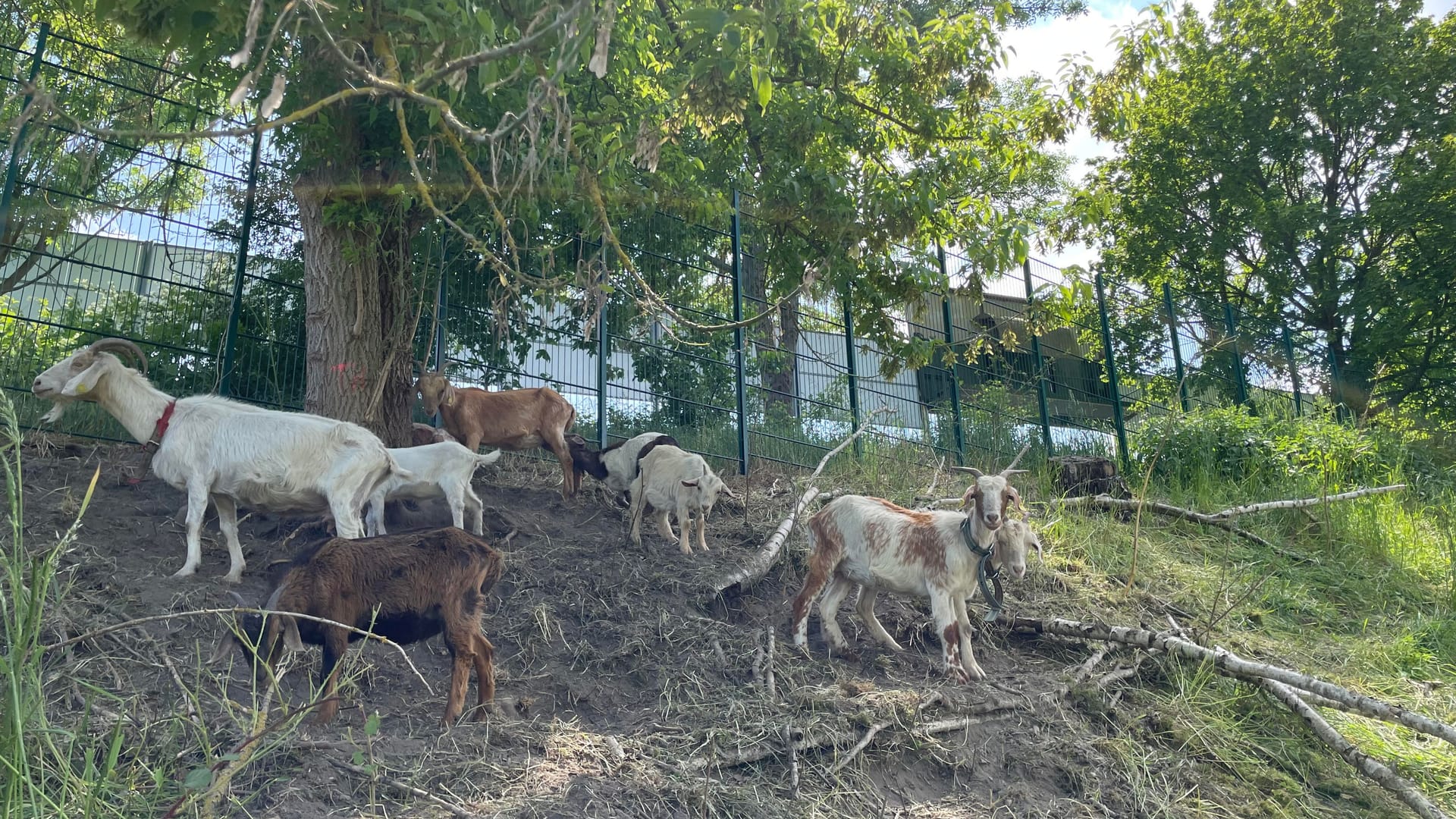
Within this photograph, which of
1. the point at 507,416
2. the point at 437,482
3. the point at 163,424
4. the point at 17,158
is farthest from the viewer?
the point at 507,416

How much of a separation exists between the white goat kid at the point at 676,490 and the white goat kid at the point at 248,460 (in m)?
1.92

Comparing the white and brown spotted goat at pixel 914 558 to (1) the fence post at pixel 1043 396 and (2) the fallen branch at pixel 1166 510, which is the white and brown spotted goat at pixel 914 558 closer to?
(2) the fallen branch at pixel 1166 510

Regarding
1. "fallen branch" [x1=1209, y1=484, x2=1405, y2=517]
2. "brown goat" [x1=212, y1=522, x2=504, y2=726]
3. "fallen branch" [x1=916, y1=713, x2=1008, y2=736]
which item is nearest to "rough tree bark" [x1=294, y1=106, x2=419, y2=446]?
"brown goat" [x1=212, y1=522, x2=504, y2=726]

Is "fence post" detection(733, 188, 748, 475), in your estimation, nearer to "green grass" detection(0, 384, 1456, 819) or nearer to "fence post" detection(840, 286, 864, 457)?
"green grass" detection(0, 384, 1456, 819)

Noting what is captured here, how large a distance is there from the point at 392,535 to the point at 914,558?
3001 millimetres

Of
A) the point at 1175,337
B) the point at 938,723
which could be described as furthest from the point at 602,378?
the point at 1175,337

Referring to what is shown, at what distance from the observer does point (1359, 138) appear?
813 inches

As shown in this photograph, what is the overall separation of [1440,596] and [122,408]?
996 centimetres

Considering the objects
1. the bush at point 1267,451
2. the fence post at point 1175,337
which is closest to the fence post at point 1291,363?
the fence post at point 1175,337

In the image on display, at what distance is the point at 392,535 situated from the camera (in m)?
5.29

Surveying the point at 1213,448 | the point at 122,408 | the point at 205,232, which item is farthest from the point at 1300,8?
the point at 122,408

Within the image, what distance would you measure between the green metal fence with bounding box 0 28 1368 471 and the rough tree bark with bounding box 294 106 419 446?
0.86 metres

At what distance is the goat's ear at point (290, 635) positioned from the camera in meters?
4.77

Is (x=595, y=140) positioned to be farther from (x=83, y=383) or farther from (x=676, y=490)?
(x=83, y=383)
